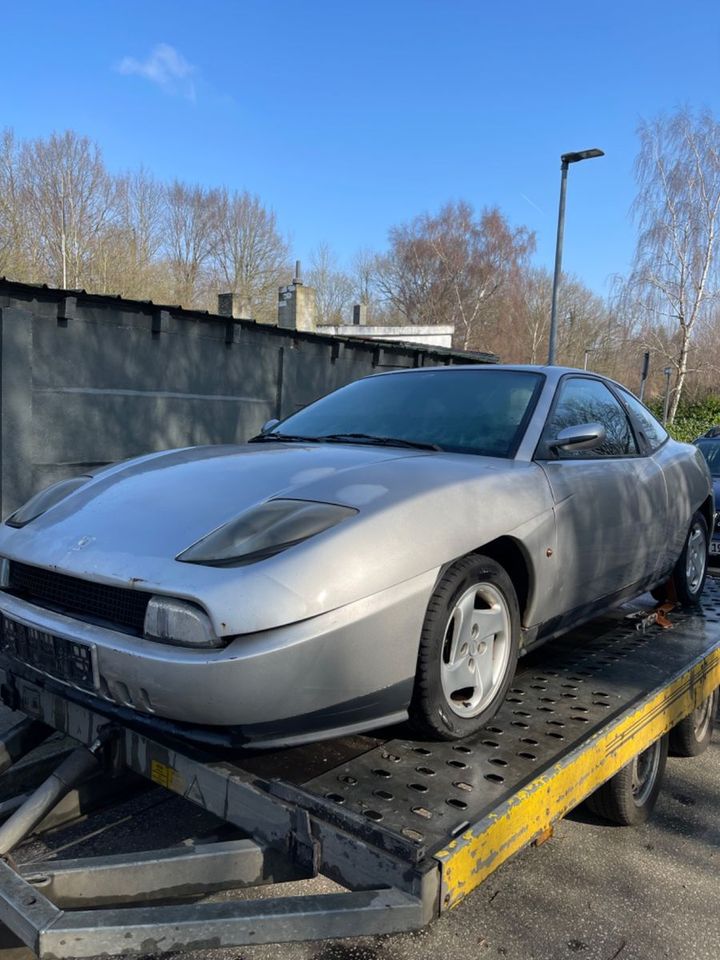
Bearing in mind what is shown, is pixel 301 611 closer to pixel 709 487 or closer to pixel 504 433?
pixel 504 433

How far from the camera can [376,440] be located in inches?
123

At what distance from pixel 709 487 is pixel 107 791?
12.5ft

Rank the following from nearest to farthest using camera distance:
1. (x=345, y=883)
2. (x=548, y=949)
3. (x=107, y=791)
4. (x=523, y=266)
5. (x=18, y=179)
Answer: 1. (x=345, y=883)
2. (x=548, y=949)
3. (x=107, y=791)
4. (x=18, y=179)
5. (x=523, y=266)

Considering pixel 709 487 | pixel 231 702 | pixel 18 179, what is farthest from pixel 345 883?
pixel 18 179

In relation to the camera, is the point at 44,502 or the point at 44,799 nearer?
the point at 44,799

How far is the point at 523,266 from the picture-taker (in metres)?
47.9

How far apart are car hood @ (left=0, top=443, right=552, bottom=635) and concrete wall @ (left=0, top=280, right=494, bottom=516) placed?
613 cm

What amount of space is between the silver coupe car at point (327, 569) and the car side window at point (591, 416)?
0.02m

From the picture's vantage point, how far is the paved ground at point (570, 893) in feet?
7.53

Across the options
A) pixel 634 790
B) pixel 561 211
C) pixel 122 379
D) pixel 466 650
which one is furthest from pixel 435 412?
pixel 561 211

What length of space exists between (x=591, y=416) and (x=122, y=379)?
23.6 ft

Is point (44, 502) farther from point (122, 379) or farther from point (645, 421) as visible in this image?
point (122, 379)

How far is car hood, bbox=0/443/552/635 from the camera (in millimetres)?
1993

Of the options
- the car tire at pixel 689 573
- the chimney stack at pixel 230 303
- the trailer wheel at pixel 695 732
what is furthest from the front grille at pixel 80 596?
the chimney stack at pixel 230 303
